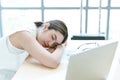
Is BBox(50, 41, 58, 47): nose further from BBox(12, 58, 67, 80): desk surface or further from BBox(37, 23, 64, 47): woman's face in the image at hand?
BBox(12, 58, 67, 80): desk surface

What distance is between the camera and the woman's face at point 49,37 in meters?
1.58

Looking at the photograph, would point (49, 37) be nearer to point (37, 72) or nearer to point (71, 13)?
point (37, 72)

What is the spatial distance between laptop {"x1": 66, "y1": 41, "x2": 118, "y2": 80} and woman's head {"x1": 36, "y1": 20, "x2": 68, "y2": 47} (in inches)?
20.6

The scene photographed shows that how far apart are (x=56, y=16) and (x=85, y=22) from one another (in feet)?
1.19

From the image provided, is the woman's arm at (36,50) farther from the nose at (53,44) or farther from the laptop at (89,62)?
the laptop at (89,62)

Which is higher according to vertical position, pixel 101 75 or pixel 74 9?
pixel 74 9

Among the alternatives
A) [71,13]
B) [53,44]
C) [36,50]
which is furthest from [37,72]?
[71,13]

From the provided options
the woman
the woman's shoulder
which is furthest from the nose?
the woman's shoulder

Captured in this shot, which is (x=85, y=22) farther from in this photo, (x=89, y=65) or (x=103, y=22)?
(x=89, y=65)

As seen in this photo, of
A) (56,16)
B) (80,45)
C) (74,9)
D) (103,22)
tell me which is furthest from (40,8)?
(80,45)

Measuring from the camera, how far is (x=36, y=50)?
4.80 ft

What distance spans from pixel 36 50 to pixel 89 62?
1.67 feet

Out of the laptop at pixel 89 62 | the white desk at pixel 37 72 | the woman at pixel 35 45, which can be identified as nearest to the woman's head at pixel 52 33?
the woman at pixel 35 45

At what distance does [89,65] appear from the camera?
40.9 inches
